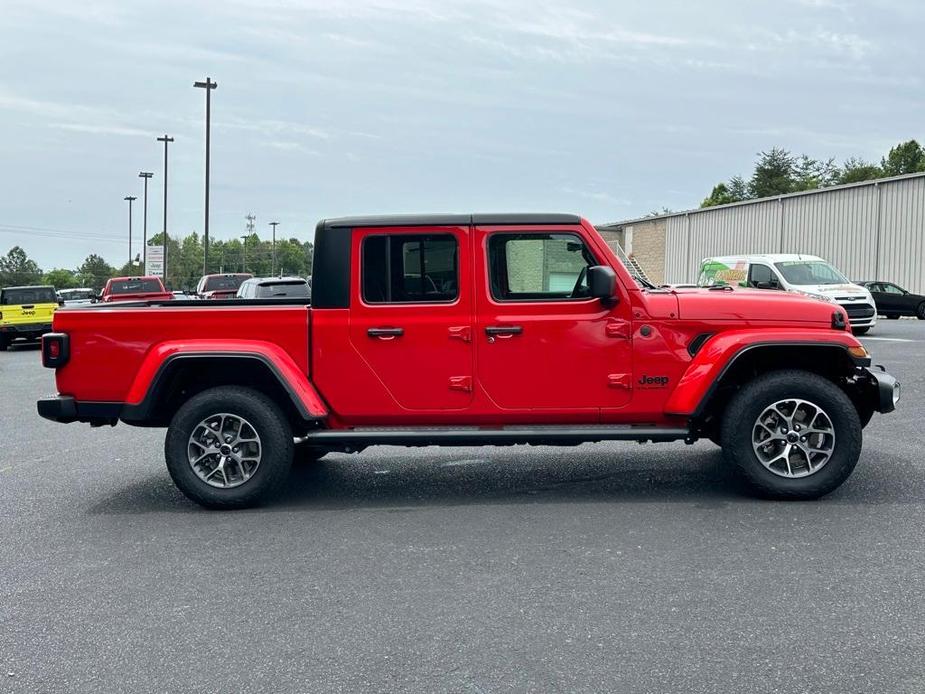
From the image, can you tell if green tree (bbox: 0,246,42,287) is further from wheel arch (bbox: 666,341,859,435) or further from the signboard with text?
wheel arch (bbox: 666,341,859,435)

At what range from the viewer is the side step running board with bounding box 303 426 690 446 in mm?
6453

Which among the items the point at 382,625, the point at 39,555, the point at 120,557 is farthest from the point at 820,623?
the point at 39,555

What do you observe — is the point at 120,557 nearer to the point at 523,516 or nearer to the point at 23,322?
the point at 523,516

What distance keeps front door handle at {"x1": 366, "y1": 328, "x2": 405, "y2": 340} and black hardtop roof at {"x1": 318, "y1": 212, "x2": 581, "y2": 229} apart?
722mm

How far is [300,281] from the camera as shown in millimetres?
18703

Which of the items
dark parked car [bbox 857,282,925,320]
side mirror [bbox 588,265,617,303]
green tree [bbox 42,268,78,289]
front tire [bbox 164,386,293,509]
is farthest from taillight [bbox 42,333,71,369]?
green tree [bbox 42,268,78,289]

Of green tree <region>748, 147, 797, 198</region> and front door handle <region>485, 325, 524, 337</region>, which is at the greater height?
green tree <region>748, 147, 797, 198</region>

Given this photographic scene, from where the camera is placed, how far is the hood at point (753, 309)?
6540 millimetres

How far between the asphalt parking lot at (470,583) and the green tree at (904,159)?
83678 mm

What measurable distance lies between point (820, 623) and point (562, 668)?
48.7 inches

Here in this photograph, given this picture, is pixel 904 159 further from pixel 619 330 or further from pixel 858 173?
pixel 619 330

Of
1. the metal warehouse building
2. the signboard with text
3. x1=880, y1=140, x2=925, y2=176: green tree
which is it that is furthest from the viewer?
x1=880, y1=140, x2=925, y2=176: green tree

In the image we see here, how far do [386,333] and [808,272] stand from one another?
2018 centimetres

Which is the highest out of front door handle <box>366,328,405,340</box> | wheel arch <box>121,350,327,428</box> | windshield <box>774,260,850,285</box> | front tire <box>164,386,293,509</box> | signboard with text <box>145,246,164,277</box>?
signboard with text <box>145,246,164,277</box>
